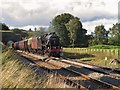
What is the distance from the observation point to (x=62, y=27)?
98875 millimetres

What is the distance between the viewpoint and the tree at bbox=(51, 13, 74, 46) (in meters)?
92.7

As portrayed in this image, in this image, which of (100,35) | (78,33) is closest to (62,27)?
(78,33)

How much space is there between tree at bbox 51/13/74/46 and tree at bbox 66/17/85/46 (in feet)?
11.7

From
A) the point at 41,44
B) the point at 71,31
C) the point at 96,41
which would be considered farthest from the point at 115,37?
the point at 41,44

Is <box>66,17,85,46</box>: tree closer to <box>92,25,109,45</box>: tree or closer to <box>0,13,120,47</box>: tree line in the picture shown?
<box>0,13,120,47</box>: tree line

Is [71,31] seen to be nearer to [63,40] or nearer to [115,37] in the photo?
[63,40]

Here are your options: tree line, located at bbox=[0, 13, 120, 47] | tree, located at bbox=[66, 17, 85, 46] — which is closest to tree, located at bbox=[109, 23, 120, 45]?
tree line, located at bbox=[0, 13, 120, 47]

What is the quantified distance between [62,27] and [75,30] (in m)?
11.5

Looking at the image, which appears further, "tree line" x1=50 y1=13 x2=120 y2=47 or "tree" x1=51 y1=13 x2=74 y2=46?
"tree" x1=51 y1=13 x2=74 y2=46

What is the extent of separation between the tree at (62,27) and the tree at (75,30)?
3.57 metres

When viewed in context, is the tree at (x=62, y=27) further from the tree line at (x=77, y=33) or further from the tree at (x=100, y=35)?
the tree at (x=100, y=35)

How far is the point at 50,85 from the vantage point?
795 cm

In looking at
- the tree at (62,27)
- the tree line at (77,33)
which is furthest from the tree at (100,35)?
the tree at (62,27)

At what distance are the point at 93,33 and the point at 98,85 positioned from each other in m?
96.0
